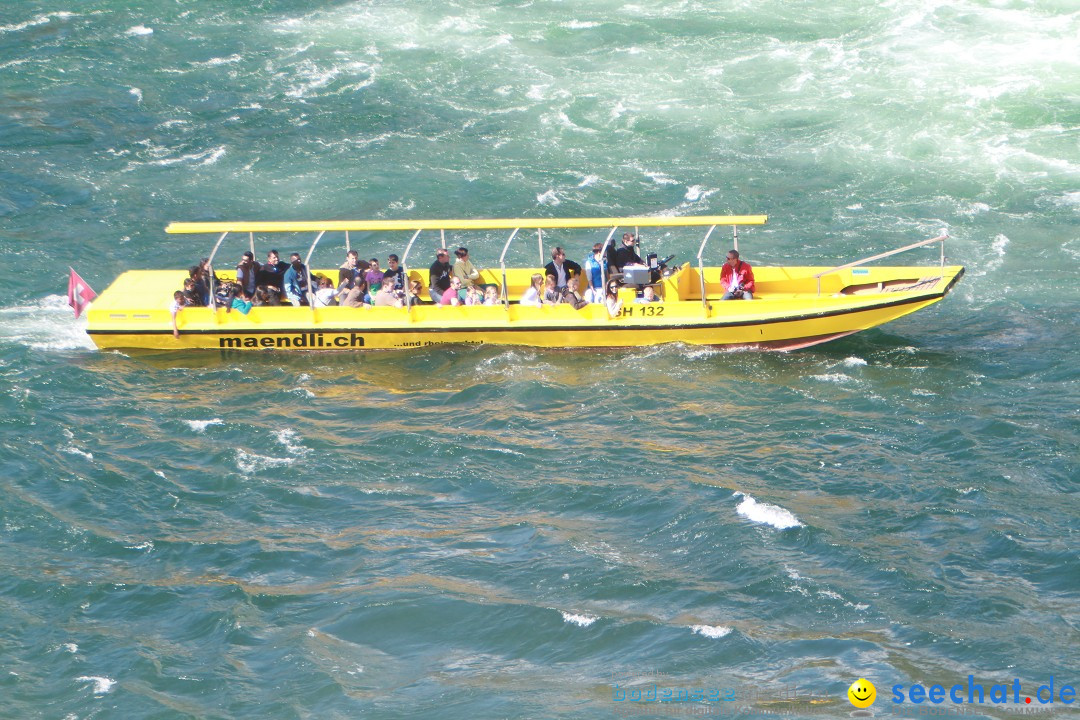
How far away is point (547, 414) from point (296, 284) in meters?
5.79

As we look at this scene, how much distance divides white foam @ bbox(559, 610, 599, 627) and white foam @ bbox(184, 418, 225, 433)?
7.91 metres

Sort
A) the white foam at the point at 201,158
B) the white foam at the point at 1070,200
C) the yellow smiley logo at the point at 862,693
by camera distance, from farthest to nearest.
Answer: the white foam at the point at 201,158, the white foam at the point at 1070,200, the yellow smiley logo at the point at 862,693

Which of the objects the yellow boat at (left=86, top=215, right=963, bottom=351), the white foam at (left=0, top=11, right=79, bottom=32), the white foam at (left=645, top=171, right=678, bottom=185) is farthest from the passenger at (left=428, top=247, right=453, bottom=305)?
the white foam at (left=0, top=11, right=79, bottom=32)

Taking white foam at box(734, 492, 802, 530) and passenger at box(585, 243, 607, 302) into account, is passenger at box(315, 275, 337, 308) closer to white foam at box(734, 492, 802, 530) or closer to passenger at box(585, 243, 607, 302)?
passenger at box(585, 243, 607, 302)

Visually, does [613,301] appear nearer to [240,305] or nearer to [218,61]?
[240,305]

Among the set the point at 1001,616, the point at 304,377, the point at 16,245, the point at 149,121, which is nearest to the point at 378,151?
the point at 149,121

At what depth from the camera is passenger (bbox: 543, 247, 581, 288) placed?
23500mm

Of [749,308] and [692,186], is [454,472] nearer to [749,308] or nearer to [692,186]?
[749,308]

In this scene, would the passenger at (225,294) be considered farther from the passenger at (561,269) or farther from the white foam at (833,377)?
the white foam at (833,377)

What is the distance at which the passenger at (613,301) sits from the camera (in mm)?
22859

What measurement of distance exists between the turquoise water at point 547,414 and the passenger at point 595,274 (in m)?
1.20

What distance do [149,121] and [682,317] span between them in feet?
62.8

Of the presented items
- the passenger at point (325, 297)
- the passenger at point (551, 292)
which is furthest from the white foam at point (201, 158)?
the passenger at point (551, 292)

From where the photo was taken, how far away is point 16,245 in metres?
28.6
